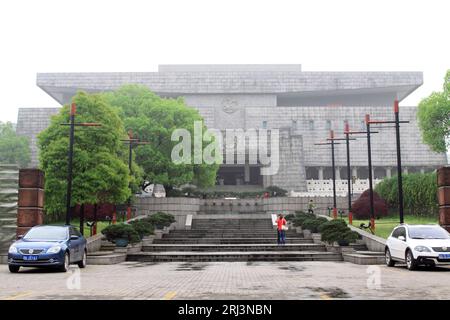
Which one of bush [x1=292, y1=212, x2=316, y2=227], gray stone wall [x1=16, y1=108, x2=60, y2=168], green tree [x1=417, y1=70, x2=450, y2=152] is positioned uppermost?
gray stone wall [x1=16, y1=108, x2=60, y2=168]

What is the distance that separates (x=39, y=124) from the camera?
79750 millimetres

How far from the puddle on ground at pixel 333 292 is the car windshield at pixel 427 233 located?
7.03 m

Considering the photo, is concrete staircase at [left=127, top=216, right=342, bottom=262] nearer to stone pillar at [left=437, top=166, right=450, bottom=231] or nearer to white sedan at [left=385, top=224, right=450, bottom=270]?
stone pillar at [left=437, top=166, right=450, bottom=231]

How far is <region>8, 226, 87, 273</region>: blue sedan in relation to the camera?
51.2ft

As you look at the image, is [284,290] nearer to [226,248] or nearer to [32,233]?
[32,233]

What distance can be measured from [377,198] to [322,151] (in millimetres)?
38268

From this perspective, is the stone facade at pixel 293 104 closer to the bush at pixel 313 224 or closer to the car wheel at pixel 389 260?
the bush at pixel 313 224

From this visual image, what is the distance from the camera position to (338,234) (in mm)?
24188

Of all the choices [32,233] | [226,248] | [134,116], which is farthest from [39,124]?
[32,233]

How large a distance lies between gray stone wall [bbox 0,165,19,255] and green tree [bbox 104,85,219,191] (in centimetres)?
2122

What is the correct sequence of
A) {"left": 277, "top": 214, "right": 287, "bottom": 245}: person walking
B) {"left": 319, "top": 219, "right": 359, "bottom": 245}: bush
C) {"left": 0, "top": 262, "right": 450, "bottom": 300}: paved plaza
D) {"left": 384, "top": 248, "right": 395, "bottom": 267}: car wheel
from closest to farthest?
{"left": 0, "top": 262, "right": 450, "bottom": 300}: paved plaza → {"left": 384, "top": 248, "right": 395, "bottom": 267}: car wheel → {"left": 319, "top": 219, "right": 359, "bottom": 245}: bush → {"left": 277, "top": 214, "right": 287, "bottom": 245}: person walking

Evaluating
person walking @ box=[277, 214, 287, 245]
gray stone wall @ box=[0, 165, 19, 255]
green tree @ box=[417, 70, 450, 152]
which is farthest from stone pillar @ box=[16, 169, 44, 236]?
green tree @ box=[417, 70, 450, 152]

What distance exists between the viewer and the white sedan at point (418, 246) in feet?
52.2

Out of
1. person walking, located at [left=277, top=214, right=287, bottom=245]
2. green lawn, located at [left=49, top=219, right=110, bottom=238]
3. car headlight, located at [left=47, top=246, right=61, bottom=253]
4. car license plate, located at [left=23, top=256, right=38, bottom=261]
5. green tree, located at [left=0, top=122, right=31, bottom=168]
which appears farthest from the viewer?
green tree, located at [left=0, top=122, right=31, bottom=168]
